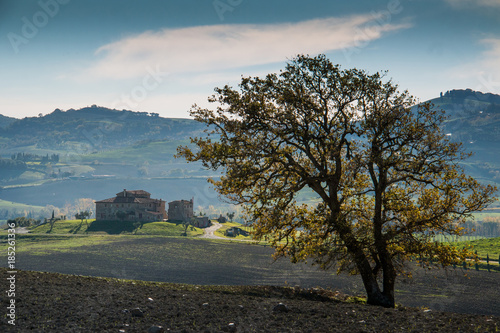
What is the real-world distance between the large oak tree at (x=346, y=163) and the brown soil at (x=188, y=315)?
7468mm

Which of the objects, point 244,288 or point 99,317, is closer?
point 99,317

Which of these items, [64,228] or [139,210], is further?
[139,210]

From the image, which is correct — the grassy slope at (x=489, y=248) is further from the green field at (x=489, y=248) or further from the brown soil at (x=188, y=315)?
the brown soil at (x=188, y=315)

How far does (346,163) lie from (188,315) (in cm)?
1621

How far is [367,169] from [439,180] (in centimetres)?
492

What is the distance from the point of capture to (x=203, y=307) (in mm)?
18625

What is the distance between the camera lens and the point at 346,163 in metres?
29.0

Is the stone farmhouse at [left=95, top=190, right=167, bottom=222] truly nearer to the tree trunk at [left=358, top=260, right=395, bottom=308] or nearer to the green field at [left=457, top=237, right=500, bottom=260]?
the green field at [left=457, top=237, right=500, bottom=260]

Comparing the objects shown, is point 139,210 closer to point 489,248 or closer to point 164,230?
point 164,230

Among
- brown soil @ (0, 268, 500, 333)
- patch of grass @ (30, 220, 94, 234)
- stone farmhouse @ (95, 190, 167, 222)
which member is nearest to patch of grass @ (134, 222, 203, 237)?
stone farmhouse @ (95, 190, 167, 222)

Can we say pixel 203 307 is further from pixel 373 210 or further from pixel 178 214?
pixel 178 214

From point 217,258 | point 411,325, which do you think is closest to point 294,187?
point 411,325

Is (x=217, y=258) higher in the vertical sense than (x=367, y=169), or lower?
lower

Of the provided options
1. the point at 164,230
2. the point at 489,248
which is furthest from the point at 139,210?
the point at 489,248
